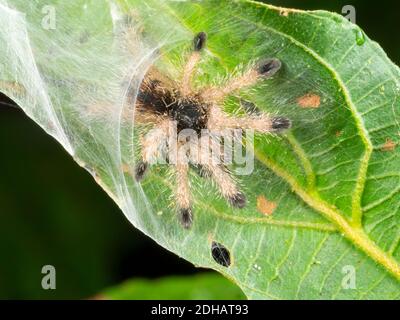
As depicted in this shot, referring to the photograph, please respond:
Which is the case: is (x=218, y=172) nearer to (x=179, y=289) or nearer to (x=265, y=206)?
(x=265, y=206)

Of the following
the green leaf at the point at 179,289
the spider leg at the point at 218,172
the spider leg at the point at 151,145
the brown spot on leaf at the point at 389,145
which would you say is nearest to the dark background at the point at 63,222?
the green leaf at the point at 179,289

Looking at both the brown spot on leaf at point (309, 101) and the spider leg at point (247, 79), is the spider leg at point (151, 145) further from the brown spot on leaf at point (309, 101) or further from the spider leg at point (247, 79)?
the brown spot on leaf at point (309, 101)

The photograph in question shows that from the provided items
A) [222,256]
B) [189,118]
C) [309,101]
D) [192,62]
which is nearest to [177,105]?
[189,118]

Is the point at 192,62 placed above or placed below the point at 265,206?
above

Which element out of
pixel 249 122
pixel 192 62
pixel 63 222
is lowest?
pixel 249 122

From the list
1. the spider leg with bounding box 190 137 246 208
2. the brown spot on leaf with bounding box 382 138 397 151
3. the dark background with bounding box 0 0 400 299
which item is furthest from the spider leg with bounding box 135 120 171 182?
the dark background with bounding box 0 0 400 299

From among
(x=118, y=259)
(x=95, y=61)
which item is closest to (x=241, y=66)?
(x=95, y=61)

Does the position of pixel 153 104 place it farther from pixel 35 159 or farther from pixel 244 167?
pixel 35 159

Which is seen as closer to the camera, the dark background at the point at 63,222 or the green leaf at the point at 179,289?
the green leaf at the point at 179,289
